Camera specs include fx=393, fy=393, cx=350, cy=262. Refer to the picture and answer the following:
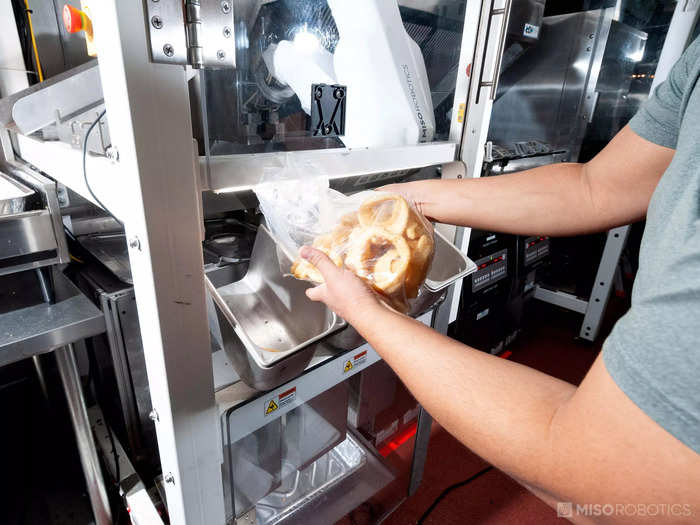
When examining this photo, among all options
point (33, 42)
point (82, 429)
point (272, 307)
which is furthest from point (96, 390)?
point (33, 42)

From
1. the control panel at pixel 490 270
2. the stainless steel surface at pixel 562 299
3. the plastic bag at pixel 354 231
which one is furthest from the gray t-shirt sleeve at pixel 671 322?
the stainless steel surface at pixel 562 299

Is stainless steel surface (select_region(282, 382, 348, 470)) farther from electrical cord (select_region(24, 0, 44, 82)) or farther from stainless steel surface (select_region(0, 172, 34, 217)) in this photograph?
electrical cord (select_region(24, 0, 44, 82))

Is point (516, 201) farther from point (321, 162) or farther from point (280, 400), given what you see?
point (280, 400)

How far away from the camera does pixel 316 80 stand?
2.88ft

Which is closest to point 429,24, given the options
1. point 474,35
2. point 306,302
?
point 474,35

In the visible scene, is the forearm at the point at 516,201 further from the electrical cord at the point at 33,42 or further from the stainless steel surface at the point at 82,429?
the electrical cord at the point at 33,42

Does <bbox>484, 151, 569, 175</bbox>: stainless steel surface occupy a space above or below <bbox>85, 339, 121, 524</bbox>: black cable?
above

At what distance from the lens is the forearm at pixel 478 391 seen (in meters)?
0.44

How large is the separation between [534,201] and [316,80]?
557 millimetres

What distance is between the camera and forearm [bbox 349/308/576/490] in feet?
1.45

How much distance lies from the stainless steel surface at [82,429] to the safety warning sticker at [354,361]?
2.28 feet

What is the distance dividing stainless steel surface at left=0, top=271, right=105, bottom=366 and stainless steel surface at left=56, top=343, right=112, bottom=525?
12cm

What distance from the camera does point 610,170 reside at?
82cm

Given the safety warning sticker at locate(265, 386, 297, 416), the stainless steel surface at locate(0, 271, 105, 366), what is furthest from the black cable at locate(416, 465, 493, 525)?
the stainless steel surface at locate(0, 271, 105, 366)
